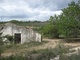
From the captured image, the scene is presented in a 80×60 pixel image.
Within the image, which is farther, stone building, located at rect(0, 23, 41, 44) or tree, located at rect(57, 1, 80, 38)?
tree, located at rect(57, 1, 80, 38)

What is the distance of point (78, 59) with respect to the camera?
646 inches

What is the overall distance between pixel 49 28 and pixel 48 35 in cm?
221

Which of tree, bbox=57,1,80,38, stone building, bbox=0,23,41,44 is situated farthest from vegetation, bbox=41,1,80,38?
stone building, bbox=0,23,41,44

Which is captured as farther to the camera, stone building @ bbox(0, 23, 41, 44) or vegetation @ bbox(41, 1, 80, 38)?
vegetation @ bbox(41, 1, 80, 38)

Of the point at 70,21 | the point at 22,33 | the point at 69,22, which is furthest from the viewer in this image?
the point at 70,21

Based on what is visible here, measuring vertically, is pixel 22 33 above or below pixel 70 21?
below

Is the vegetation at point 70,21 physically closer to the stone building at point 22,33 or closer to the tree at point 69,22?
the tree at point 69,22

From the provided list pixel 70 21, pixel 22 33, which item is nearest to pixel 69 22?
pixel 70 21

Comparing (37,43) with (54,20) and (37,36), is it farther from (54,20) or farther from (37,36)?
(54,20)

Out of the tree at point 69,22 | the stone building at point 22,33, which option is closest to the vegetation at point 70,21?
the tree at point 69,22

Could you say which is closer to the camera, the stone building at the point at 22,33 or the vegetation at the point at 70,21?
the stone building at the point at 22,33

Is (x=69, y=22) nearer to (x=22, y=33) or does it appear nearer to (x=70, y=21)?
(x=70, y=21)

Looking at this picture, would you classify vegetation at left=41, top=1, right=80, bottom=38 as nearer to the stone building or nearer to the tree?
the tree

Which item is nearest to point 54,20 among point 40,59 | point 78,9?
point 78,9
